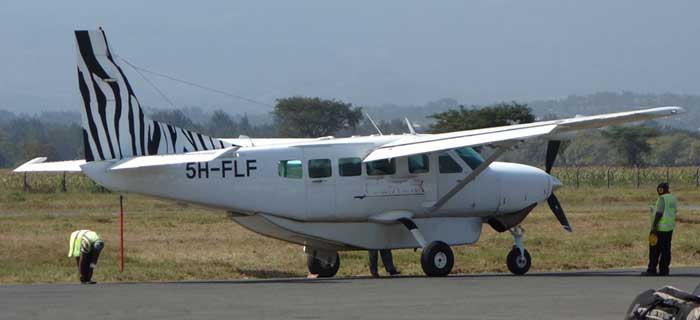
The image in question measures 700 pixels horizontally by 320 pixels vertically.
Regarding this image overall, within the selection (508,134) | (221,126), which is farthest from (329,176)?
(221,126)

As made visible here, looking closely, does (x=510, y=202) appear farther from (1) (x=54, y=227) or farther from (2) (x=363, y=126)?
(2) (x=363, y=126)

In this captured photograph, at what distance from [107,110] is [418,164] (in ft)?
18.9

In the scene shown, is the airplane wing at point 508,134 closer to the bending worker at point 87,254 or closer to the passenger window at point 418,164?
the passenger window at point 418,164

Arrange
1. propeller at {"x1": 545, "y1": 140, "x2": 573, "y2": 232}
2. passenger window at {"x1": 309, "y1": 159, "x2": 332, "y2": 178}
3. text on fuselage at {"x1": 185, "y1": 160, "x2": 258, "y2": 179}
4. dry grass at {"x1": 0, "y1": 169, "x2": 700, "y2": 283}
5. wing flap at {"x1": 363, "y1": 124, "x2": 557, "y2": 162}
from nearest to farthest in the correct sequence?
1. text on fuselage at {"x1": 185, "y1": 160, "x2": 258, "y2": 179}
2. wing flap at {"x1": 363, "y1": 124, "x2": 557, "y2": 162}
3. passenger window at {"x1": 309, "y1": 159, "x2": 332, "y2": 178}
4. propeller at {"x1": 545, "y1": 140, "x2": 573, "y2": 232}
5. dry grass at {"x1": 0, "y1": 169, "x2": 700, "y2": 283}

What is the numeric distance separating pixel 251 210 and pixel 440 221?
12.0 ft

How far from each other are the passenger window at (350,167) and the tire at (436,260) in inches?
74.1

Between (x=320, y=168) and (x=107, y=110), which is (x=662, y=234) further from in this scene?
(x=107, y=110)

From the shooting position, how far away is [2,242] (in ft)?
102

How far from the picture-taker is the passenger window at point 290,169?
76.9 feet

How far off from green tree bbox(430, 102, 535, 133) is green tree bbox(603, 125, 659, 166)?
1361 inches

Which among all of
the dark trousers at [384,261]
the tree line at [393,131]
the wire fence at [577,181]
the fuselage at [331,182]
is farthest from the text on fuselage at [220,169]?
the wire fence at [577,181]

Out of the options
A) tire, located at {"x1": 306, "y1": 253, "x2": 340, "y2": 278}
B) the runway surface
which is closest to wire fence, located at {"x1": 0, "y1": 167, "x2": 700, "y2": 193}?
tire, located at {"x1": 306, "y1": 253, "x2": 340, "y2": 278}

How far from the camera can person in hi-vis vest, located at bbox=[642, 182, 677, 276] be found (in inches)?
920

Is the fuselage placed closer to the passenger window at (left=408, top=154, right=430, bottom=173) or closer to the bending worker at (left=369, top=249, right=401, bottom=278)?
the passenger window at (left=408, top=154, right=430, bottom=173)
